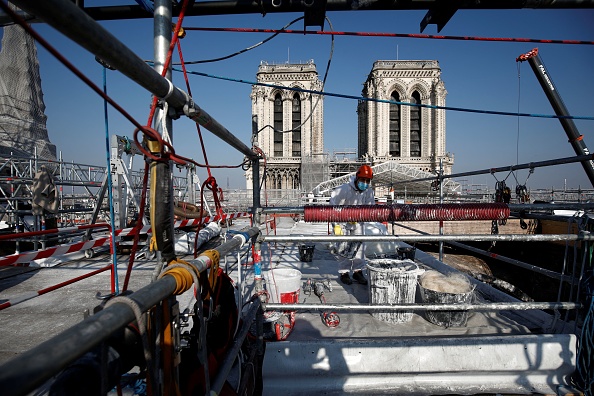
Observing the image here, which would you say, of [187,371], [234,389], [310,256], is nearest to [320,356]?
Answer: [234,389]

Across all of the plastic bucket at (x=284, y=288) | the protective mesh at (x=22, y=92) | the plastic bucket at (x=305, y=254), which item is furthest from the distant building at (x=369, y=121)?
the plastic bucket at (x=284, y=288)

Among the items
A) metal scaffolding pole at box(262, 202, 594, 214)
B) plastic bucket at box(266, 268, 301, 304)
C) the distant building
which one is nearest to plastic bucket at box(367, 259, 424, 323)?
plastic bucket at box(266, 268, 301, 304)

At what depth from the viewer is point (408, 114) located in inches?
1672

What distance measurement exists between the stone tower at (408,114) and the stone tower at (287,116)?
792cm

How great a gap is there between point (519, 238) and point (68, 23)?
2.58 metres

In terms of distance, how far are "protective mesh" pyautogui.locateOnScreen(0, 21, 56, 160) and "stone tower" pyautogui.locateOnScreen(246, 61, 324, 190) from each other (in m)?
24.2

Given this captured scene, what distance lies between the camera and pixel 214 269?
1.32 m

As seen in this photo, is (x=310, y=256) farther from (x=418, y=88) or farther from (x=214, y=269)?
(x=418, y=88)

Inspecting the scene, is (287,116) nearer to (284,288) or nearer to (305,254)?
(305,254)

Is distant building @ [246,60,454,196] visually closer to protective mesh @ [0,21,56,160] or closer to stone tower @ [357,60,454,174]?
stone tower @ [357,60,454,174]

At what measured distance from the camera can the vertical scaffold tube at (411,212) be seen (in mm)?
2148

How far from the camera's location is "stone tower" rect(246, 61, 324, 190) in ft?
135

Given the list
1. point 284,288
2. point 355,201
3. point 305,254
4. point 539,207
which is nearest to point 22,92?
point 305,254

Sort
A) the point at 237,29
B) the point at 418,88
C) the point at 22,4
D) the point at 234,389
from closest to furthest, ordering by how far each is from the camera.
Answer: the point at 22,4, the point at 234,389, the point at 237,29, the point at 418,88
